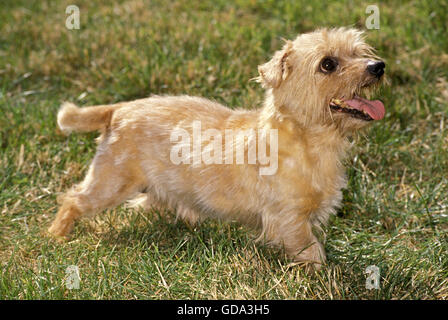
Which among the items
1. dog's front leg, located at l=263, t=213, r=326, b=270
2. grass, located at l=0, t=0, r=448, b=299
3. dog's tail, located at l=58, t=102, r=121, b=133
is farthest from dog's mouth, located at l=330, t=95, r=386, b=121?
dog's tail, located at l=58, t=102, r=121, b=133

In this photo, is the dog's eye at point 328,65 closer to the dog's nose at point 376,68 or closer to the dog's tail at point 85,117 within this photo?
the dog's nose at point 376,68

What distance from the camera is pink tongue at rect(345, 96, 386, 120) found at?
3.40 meters

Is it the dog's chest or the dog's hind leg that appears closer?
the dog's chest

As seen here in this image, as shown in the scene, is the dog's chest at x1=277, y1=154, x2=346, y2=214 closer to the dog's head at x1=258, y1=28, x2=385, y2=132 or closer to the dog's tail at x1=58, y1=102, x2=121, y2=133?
the dog's head at x1=258, y1=28, x2=385, y2=132

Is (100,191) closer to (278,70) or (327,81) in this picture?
(278,70)

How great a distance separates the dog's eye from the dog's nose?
0.69 feet

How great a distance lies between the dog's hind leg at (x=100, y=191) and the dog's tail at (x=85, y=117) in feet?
0.78

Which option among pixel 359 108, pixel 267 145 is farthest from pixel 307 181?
pixel 359 108

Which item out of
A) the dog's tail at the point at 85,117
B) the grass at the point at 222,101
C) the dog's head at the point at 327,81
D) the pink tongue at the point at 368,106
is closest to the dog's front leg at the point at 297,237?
the grass at the point at 222,101

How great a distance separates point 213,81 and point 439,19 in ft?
8.12

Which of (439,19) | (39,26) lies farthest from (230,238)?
(39,26)

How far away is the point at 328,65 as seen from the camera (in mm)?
3428

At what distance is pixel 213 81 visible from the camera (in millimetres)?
5582

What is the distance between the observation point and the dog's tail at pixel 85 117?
4.19 metres
